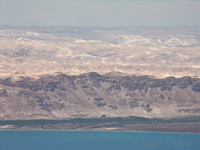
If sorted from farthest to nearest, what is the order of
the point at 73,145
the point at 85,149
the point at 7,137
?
the point at 7,137 < the point at 73,145 < the point at 85,149

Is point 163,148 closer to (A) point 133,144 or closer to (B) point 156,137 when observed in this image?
(A) point 133,144

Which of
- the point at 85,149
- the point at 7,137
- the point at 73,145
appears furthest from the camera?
the point at 7,137

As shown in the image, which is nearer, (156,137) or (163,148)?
(163,148)

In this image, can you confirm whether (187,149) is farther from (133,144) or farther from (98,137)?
(98,137)

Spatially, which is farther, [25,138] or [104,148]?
[25,138]

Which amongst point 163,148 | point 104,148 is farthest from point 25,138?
point 163,148

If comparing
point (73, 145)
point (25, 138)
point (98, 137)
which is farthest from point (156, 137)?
point (25, 138)
